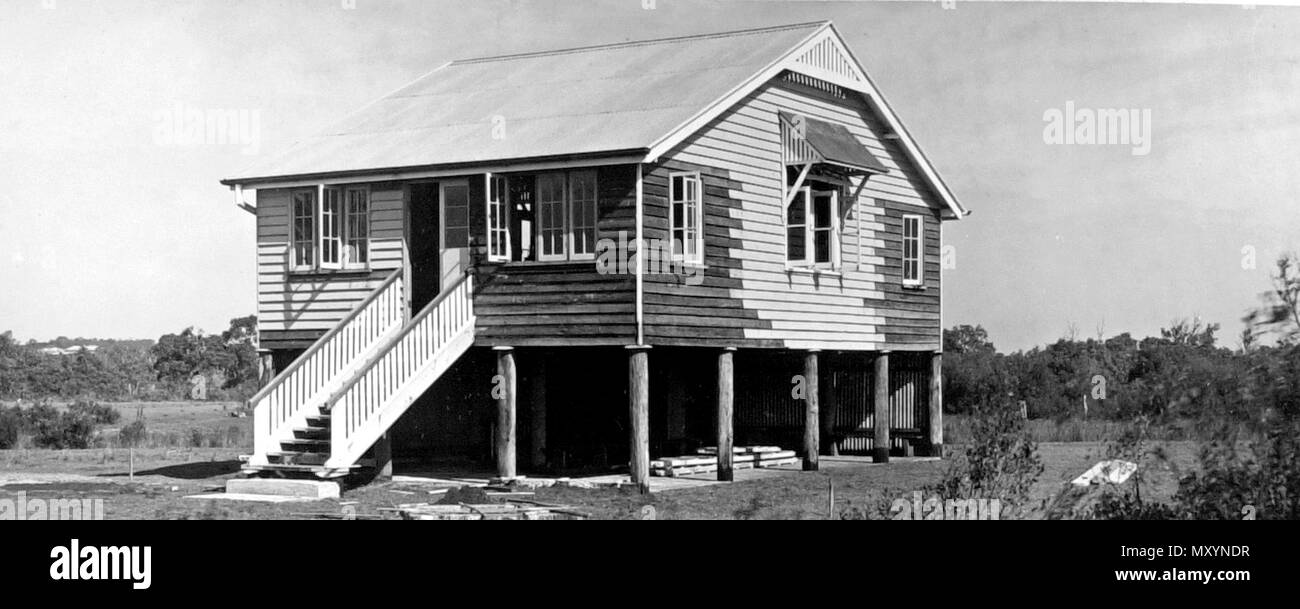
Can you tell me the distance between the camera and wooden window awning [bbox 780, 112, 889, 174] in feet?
82.2

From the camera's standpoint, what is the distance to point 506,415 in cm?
2292

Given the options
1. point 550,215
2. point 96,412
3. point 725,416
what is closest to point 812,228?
point 725,416

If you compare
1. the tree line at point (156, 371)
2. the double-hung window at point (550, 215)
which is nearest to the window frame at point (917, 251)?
the double-hung window at point (550, 215)

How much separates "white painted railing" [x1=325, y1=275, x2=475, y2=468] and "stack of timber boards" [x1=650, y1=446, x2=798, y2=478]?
406 cm

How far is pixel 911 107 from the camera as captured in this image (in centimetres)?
2789

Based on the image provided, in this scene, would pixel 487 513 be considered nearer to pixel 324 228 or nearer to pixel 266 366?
pixel 324 228

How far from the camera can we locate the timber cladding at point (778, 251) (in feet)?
76.2

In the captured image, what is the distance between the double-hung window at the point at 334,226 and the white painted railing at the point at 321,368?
1001 mm

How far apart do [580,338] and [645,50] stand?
6219 mm

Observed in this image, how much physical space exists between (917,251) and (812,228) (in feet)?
14.6

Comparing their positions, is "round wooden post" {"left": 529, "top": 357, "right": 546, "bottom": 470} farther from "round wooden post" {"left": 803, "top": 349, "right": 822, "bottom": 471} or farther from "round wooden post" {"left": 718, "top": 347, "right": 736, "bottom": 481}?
"round wooden post" {"left": 803, "top": 349, "right": 822, "bottom": 471}
